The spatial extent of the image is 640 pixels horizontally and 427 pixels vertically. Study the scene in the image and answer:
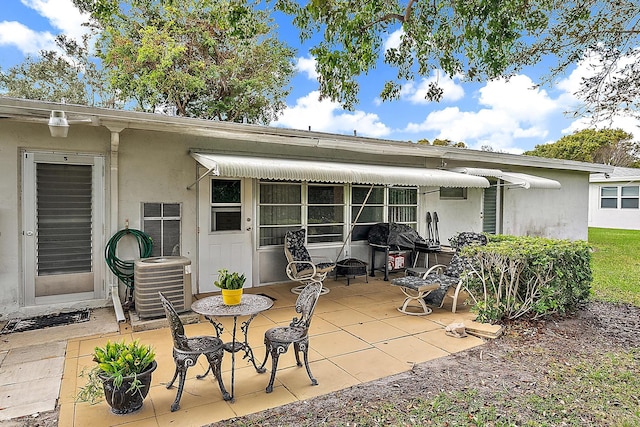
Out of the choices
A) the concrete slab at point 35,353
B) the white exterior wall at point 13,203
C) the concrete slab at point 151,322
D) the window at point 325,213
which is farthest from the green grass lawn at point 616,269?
the white exterior wall at point 13,203

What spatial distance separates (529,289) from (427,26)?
14.6ft

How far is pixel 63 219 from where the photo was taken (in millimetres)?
6074

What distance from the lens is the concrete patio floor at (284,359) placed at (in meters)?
3.38

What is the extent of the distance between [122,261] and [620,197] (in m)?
26.1

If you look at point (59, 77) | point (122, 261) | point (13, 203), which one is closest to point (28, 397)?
point (122, 261)

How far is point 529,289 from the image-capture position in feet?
18.8

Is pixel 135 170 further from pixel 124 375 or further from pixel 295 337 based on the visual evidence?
pixel 295 337

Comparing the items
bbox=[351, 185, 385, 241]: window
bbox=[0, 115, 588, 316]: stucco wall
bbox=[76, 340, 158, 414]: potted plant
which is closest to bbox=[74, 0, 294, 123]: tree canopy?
bbox=[351, 185, 385, 241]: window

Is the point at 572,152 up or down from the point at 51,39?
down

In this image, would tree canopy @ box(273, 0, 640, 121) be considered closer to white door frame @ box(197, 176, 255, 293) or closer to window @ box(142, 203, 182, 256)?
white door frame @ box(197, 176, 255, 293)

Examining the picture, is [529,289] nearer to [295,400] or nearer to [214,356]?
[295,400]

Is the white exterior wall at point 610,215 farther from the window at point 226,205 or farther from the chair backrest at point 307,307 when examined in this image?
the chair backrest at point 307,307

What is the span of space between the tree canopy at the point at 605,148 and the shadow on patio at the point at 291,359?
38009 millimetres

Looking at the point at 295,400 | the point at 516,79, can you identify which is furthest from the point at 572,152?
the point at 295,400
